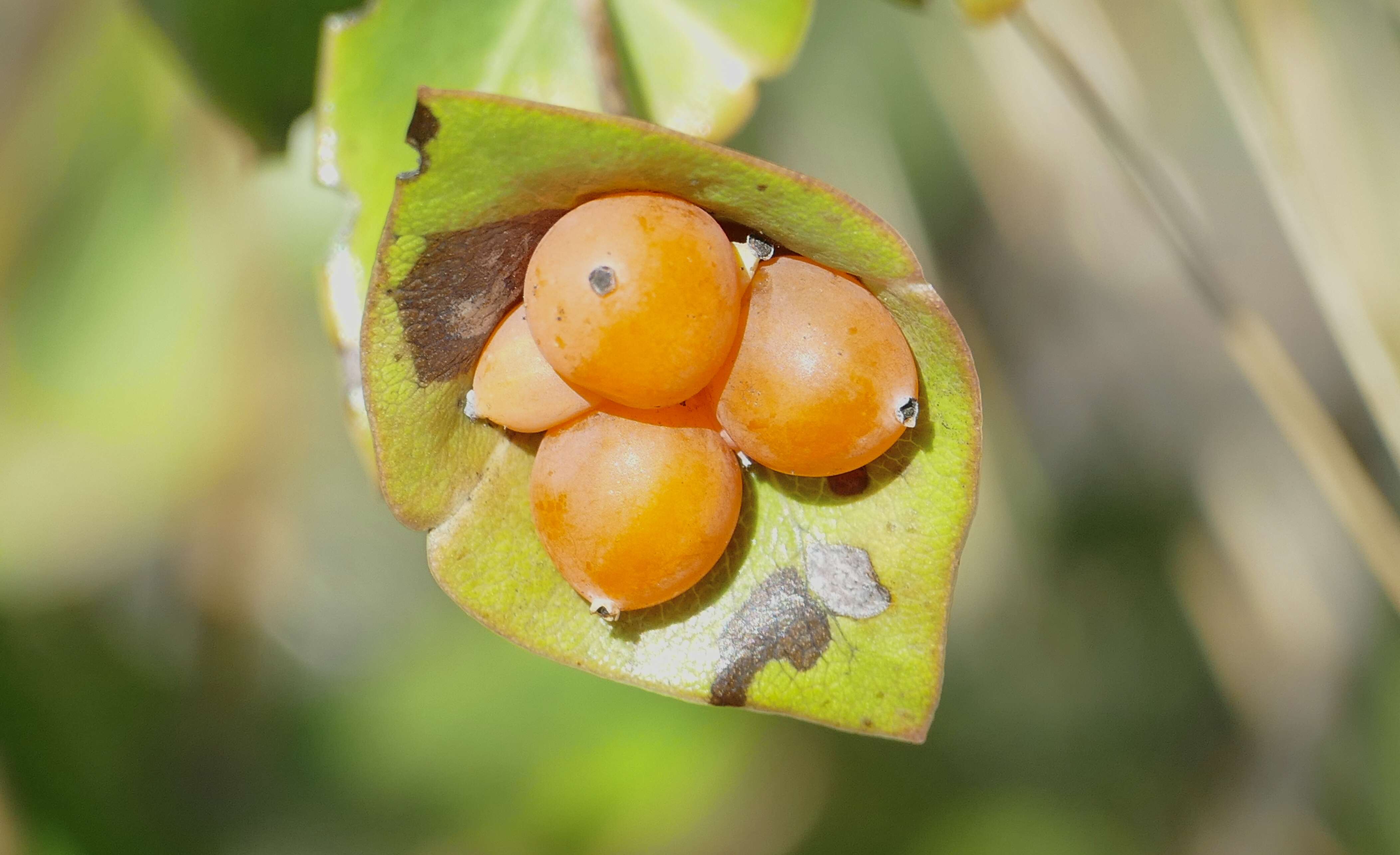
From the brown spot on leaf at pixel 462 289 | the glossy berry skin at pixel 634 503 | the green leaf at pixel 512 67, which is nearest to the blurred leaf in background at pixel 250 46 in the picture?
the green leaf at pixel 512 67

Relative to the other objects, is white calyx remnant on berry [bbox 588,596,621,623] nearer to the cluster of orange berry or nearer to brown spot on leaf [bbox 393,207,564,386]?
the cluster of orange berry

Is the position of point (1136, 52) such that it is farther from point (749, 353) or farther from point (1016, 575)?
point (749, 353)

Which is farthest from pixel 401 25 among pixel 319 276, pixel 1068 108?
pixel 1068 108

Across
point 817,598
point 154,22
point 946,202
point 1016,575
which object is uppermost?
point 154,22

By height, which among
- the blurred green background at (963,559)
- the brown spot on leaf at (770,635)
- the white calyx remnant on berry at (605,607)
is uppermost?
the white calyx remnant on berry at (605,607)

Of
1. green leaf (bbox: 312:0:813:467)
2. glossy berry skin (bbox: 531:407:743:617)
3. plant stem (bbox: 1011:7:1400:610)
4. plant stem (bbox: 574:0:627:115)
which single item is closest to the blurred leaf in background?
green leaf (bbox: 312:0:813:467)

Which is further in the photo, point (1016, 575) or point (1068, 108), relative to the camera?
Answer: point (1016, 575)

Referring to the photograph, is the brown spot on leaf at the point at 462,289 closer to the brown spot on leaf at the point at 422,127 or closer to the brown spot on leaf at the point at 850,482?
the brown spot on leaf at the point at 422,127
